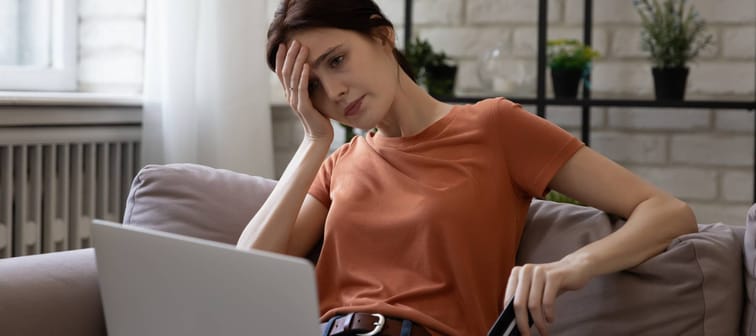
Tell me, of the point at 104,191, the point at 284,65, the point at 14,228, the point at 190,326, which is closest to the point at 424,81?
the point at 104,191

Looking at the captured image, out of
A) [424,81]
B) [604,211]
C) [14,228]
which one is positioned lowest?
[14,228]

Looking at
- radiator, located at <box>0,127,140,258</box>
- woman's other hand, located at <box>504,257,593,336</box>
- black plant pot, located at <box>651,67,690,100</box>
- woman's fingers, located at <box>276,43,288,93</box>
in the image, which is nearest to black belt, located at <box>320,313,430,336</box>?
woman's other hand, located at <box>504,257,593,336</box>

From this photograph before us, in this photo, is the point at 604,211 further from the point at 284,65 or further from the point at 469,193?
the point at 284,65

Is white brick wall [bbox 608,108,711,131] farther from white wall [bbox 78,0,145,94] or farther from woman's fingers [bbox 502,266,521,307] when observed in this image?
woman's fingers [bbox 502,266,521,307]

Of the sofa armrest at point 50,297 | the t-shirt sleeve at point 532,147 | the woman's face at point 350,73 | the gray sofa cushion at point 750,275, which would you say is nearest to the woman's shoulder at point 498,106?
the t-shirt sleeve at point 532,147

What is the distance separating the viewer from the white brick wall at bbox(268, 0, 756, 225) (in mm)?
2725

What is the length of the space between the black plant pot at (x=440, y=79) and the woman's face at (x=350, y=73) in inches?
49.5

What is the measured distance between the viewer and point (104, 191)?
103 inches

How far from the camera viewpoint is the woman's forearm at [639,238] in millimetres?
1296

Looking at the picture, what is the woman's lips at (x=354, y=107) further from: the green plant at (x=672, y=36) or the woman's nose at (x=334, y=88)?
the green plant at (x=672, y=36)

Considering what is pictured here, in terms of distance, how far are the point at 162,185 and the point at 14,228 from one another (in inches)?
35.4

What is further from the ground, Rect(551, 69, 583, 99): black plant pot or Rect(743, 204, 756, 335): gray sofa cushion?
Rect(551, 69, 583, 99): black plant pot

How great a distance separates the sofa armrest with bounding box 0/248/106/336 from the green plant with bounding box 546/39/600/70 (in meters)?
1.52

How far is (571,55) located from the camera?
2.69 metres
